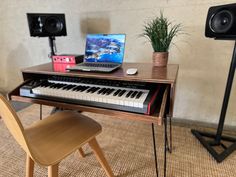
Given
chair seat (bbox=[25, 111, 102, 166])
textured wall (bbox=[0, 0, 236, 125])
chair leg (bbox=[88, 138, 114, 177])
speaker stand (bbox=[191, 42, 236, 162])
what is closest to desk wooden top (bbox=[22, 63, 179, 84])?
chair seat (bbox=[25, 111, 102, 166])

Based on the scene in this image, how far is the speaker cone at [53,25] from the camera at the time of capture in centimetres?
162

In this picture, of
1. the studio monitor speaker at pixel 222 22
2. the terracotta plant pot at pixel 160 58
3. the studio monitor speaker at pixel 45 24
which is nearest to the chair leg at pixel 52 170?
the terracotta plant pot at pixel 160 58

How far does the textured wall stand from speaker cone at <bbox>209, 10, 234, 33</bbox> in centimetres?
40

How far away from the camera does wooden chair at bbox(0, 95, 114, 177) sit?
0.81m

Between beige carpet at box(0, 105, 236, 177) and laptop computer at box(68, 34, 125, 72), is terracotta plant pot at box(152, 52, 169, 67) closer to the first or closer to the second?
→ laptop computer at box(68, 34, 125, 72)

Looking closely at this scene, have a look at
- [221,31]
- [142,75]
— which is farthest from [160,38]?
[221,31]

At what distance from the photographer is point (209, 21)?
126cm

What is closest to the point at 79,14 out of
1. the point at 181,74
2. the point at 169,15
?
the point at 169,15

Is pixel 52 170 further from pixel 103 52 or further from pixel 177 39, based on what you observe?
pixel 177 39

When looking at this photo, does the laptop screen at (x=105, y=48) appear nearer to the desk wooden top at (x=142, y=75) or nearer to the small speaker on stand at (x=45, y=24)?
the desk wooden top at (x=142, y=75)

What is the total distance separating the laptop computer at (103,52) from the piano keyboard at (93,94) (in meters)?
0.13

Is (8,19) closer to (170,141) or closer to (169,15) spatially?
(169,15)

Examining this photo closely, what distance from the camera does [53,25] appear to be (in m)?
1.67

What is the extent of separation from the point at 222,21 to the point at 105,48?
83 centimetres
